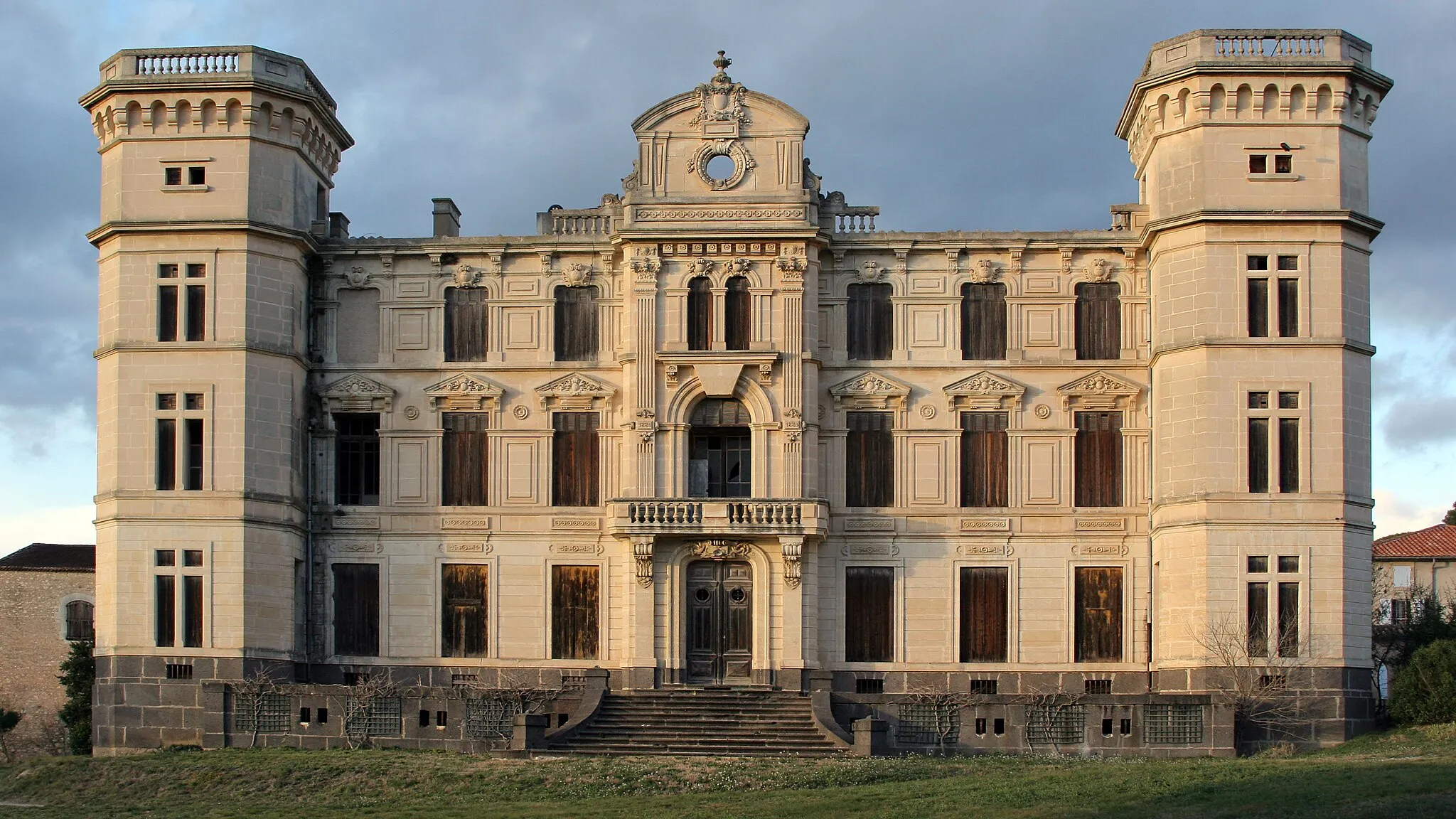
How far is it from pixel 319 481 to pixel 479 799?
15881 mm

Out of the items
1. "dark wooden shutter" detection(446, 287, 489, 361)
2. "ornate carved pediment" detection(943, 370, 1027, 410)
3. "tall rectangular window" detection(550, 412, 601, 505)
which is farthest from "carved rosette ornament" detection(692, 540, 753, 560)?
"dark wooden shutter" detection(446, 287, 489, 361)

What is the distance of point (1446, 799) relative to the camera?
31.9m

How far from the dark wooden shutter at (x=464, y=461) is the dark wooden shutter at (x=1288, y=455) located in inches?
772

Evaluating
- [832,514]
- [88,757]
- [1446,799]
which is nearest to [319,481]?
[88,757]

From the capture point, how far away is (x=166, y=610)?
49.1 meters

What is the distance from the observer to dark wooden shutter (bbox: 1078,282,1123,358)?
51406mm

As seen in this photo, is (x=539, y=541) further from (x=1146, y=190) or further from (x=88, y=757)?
(x=1146, y=190)

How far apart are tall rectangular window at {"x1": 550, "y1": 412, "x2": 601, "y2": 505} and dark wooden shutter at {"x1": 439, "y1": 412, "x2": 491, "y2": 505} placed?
1807 mm

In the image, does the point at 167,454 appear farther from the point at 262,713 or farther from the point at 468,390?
the point at 468,390

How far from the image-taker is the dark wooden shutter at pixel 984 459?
169ft

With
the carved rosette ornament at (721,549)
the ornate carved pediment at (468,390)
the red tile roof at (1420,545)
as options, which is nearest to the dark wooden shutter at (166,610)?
the ornate carved pediment at (468,390)

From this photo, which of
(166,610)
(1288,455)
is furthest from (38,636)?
(1288,455)

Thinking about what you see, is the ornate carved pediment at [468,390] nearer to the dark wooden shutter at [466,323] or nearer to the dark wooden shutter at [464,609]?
the dark wooden shutter at [466,323]

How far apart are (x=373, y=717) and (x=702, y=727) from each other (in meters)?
7.48
